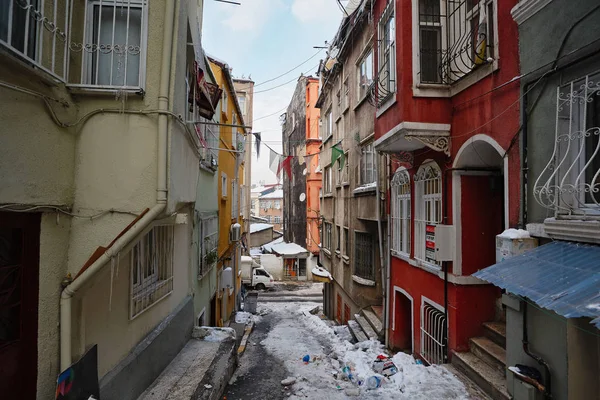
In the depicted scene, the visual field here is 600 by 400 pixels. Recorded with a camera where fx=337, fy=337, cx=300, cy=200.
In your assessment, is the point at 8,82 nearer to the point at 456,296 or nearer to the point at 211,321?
the point at 456,296

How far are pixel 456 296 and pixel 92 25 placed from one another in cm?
730

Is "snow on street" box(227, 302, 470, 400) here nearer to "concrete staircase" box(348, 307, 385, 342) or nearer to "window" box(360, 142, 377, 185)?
"concrete staircase" box(348, 307, 385, 342)

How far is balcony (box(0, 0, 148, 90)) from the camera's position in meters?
3.28

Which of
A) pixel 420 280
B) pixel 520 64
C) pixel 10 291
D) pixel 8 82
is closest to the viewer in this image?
pixel 8 82

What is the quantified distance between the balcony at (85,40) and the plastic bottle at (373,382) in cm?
636

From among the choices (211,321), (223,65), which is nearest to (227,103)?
(223,65)

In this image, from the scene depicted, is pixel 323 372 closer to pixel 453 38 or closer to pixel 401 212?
pixel 401 212

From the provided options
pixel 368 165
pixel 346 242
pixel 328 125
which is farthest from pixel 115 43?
pixel 328 125

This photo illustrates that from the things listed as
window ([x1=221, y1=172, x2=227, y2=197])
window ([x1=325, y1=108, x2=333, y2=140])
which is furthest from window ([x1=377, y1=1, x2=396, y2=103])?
window ([x1=325, y1=108, x2=333, y2=140])

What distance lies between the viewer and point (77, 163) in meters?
3.75

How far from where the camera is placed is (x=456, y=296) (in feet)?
21.7

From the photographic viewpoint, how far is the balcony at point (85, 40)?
3.28 metres

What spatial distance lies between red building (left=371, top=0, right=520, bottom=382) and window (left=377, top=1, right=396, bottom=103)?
0.18 feet

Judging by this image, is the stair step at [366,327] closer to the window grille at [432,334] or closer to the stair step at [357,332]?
the stair step at [357,332]
